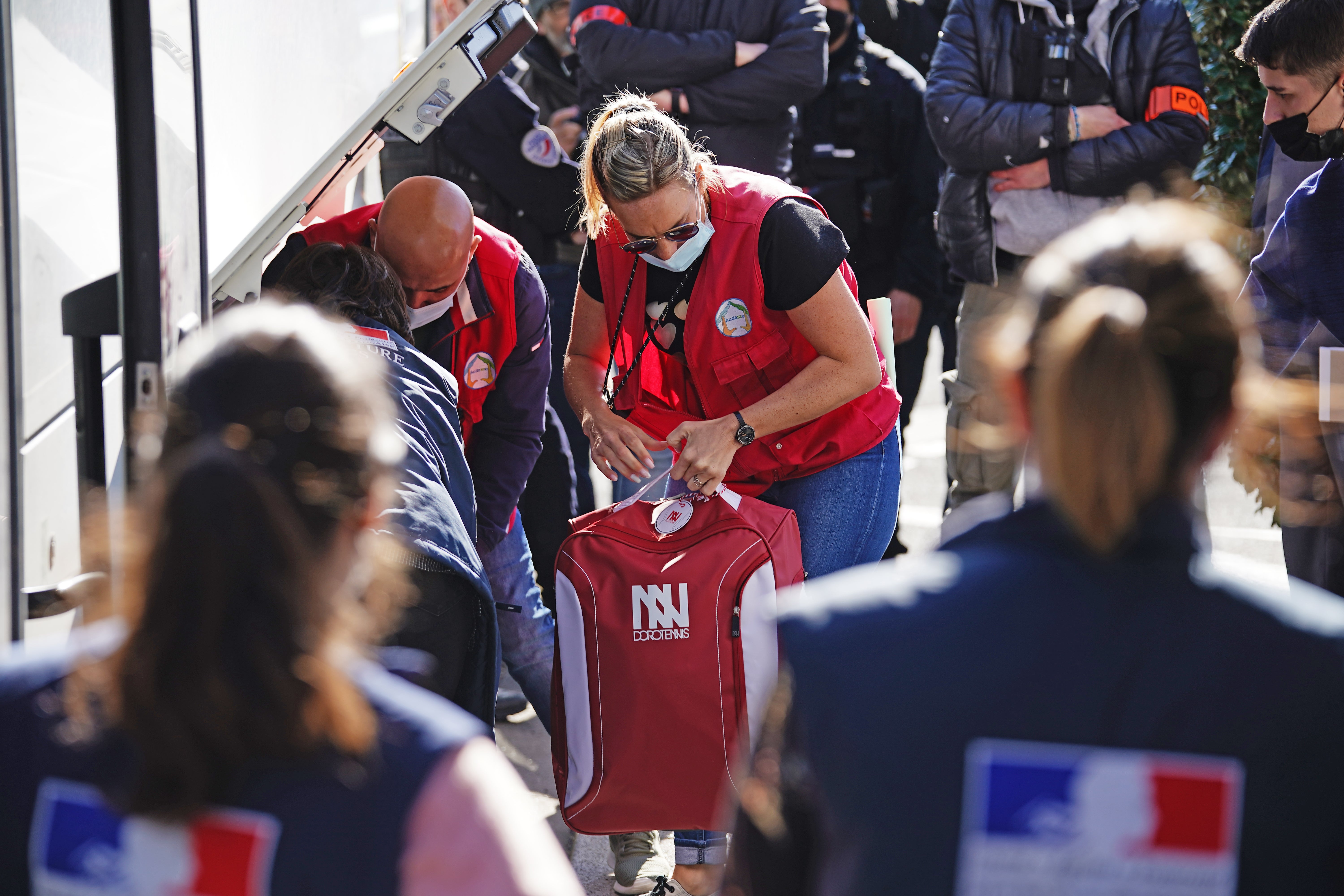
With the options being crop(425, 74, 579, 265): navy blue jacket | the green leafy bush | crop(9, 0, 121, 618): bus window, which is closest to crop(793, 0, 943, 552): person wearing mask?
the green leafy bush

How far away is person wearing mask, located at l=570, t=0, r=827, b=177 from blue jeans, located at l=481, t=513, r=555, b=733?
175 cm

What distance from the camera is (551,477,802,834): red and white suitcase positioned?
8.27 feet

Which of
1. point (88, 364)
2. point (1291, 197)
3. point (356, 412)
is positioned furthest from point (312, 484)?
point (1291, 197)

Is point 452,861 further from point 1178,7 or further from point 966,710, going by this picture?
point 1178,7

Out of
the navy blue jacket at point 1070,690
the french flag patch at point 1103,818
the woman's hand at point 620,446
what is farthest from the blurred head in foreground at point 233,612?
the woman's hand at point 620,446

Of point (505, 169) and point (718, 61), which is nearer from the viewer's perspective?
point (505, 169)

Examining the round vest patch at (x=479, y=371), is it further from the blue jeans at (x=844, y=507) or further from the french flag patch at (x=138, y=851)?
the french flag patch at (x=138, y=851)

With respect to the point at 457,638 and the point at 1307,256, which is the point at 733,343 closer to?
the point at 457,638

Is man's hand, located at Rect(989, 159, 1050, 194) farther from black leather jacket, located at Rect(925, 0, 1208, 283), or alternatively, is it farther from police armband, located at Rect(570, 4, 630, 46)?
police armband, located at Rect(570, 4, 630, 46)

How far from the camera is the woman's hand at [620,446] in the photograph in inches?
110

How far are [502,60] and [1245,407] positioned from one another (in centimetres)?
184

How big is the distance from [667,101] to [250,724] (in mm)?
3578

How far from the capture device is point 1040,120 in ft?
13.7

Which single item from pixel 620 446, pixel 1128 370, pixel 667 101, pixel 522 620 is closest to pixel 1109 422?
pixel 1128 370
